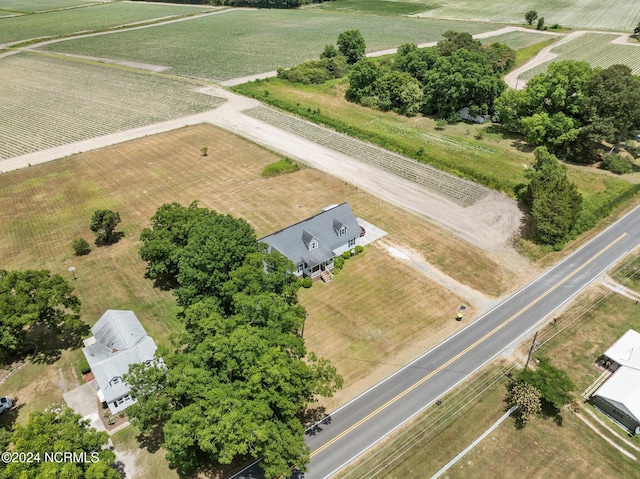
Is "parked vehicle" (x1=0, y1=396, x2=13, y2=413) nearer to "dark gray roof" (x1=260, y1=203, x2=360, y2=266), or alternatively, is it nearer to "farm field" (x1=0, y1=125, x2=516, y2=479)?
"farm field" (x1=0, y1=125, x2=516, y2=479)

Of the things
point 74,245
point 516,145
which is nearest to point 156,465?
point 74,245

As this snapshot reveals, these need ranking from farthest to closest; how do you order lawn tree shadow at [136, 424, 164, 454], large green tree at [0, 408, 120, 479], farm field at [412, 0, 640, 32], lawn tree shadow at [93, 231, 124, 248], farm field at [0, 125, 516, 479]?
farm field at [412, 0, 640, 32], lawn tree shadow at [93, 231, 124, 248], farm field at [0, 125, 516, 479], lawn tree shadow at [136, 424, 164, 454], large green tree at [0, 408, 120, 479]

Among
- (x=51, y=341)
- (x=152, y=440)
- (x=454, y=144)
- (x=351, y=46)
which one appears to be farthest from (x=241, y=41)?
(x=152, y=440)

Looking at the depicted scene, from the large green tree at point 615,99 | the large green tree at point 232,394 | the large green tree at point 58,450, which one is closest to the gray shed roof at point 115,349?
the large green tree at point 232,394

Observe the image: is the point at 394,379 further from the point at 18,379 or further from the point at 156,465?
the point at 18,379

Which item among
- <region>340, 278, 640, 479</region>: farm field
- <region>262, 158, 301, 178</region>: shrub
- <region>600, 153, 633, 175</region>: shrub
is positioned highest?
<region>600, 153, 633, 175</region>: shrub

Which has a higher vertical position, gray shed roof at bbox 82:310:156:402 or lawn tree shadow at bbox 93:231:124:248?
gray shed roof at bbox 82:310:156:402

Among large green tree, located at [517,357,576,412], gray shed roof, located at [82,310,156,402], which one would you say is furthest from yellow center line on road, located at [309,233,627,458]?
gray shed roof, located at [82,310,156,402]
